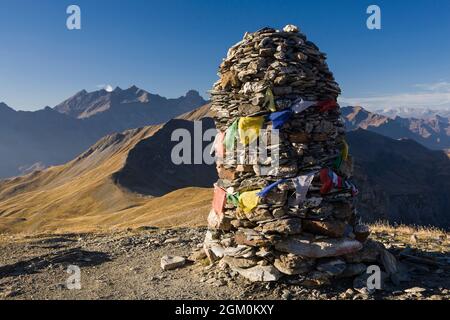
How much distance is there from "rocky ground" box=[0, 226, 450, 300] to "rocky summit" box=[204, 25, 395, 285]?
563mm

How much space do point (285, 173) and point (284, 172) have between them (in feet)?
0.15

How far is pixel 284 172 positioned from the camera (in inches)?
491

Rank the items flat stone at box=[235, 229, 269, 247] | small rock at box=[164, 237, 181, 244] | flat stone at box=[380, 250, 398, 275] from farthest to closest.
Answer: small rock at box=[164, 237, 181, 244] < flat stone at box=[380, 250, 398, 275] < flat stone at box=[235, 229, 269, 247]

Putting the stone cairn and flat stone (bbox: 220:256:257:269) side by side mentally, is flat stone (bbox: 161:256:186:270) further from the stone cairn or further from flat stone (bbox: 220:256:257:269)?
flat stone (bbox: 220:256:257:269)

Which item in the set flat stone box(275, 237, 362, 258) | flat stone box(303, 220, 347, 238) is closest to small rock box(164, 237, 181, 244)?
flat stone box(275, 237, 362, 258)

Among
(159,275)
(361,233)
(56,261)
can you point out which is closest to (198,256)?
(159,275)

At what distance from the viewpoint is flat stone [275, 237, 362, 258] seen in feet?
38.2

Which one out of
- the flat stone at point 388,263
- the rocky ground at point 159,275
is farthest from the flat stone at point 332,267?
the flat stone at point 388,263

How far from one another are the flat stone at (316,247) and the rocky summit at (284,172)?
29 millimetres

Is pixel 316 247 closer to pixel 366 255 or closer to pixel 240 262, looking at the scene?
pixel 366 255

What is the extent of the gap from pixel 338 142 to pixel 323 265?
4356mm

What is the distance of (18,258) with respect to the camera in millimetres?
17188
